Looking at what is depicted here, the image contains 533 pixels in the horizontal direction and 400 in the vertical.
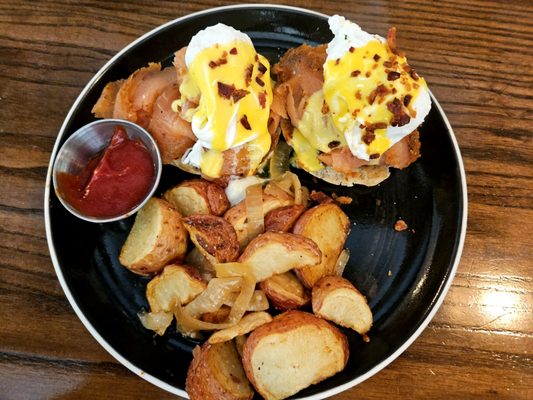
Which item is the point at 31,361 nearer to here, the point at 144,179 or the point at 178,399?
the point at 178,399

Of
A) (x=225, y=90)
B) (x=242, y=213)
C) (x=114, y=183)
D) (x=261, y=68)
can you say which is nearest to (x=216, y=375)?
(x=242, y=213)

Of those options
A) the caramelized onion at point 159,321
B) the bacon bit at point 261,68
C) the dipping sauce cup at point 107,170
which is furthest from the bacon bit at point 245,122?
the caramelized onion at point 159,321

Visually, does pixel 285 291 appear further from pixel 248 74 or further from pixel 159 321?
pixel 248 74

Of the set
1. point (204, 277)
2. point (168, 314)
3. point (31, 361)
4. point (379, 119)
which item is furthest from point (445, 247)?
point (31, 361)

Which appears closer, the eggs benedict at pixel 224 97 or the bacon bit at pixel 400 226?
the eggs benedict at pixel 224 97

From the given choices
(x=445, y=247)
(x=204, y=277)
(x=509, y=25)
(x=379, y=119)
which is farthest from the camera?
(x=509, y=25)

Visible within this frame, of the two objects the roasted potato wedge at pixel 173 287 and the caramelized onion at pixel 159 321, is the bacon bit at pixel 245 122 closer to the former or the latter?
the roasted potato wedge at pixel 173 287
